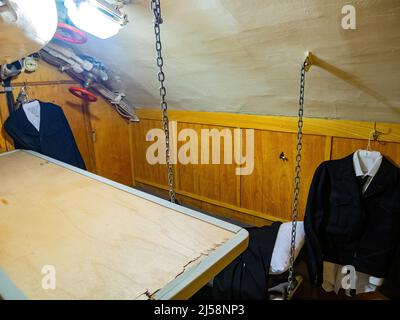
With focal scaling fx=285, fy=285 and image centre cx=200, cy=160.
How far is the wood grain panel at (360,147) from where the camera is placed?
67.2 inches

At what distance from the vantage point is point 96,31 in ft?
4.84

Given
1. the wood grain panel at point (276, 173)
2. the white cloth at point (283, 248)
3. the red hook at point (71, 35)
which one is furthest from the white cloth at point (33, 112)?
the white cloth at point (283, 248)

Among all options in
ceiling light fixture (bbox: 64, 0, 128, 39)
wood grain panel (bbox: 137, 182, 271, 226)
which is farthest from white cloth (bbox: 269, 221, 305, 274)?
ceiling light fixture (bbox: 64, 0, 128, 39)

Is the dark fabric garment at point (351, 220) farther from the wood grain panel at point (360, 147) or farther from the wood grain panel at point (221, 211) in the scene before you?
the wood grain panel at point (221, 211)

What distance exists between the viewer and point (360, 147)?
5.99 ft

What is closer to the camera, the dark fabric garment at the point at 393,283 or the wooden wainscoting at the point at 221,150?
the dark fabric garment at the point at 393,283

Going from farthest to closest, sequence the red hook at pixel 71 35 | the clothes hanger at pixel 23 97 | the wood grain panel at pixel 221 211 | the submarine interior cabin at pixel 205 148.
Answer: the wood grain panel at pixel 221 211
the clothes hanger at pixel 23 97
the red hook at pixel 71 35
the submarine interior cabin at pixel 205 148

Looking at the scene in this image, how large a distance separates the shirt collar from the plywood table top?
115 cm

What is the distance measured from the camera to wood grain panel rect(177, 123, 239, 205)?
256cm

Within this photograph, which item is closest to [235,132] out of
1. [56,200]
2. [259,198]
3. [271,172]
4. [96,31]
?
[271,172]

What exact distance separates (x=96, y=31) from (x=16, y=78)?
116 centimetres

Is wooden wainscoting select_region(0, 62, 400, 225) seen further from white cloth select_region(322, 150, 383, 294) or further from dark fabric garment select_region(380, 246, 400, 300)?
dark fabric garment select_region(380, 246, 400, 300)

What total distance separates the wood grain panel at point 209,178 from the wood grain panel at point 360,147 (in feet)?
2.75

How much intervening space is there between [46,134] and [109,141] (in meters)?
0.94
